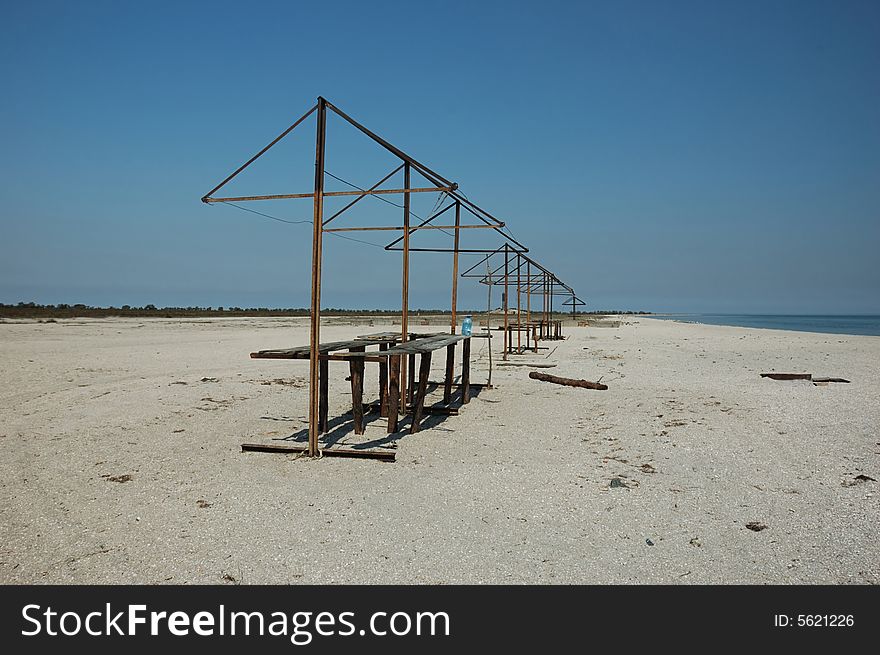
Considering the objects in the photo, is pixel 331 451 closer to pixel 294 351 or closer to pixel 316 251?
pixel 294 351

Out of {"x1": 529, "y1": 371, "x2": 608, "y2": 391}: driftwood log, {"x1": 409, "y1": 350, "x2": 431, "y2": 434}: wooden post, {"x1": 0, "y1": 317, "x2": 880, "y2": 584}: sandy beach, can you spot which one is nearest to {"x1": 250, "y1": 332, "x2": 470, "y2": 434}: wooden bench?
{"x1": 409, "y1": 350, "x2": 431, "y2": 434}: wooden post

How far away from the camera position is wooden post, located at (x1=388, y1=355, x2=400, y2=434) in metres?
6.65

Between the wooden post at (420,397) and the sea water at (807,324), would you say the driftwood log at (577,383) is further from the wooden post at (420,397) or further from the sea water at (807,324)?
the sea water at (807,324)

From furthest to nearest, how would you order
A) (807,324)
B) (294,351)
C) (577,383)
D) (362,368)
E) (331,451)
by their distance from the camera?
(807,324) < (577,383) < (362,368) < (294,351) < (331,451)

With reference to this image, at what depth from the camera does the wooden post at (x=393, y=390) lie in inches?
262

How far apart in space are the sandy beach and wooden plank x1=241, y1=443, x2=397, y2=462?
0.35 feet

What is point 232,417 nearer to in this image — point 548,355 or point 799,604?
point 799,604

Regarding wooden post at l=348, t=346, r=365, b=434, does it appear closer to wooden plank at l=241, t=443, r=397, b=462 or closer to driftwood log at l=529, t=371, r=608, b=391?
wooden plank at l=241, t=443, r=397, b=462

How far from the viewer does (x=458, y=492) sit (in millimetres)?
4930

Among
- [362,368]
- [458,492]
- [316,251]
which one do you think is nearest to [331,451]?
[362,368]

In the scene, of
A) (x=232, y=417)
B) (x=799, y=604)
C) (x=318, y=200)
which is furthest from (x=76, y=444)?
(x=799, y=604)

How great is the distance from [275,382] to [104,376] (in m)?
3.71

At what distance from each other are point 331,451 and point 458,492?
66.0 inches

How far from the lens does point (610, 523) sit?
4.20m
